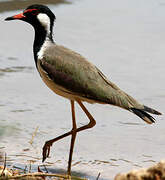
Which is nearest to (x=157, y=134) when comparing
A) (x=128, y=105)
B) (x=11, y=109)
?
(x=128, y=105)

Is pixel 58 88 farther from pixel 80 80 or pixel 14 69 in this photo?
pixel 14 69

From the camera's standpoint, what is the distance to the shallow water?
252 inches

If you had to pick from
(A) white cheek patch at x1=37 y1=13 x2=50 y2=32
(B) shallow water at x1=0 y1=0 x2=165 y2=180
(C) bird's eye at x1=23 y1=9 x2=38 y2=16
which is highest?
(C) bird's eye at x1=23 y1=9 x2=38 y2=16

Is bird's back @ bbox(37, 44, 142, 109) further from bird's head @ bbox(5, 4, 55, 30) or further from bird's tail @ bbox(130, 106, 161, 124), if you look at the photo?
bird's head @ bbox(5, 4, 55, 30)

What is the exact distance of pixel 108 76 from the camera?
828cm

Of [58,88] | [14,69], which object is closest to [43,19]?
[58,88]

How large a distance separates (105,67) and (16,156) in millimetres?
2610

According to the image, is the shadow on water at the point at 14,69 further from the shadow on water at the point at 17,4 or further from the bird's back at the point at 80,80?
the bird's back at the point at 80,80

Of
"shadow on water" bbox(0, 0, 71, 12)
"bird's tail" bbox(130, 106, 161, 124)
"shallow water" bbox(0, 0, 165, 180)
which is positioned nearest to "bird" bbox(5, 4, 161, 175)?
"bird's tail" bbox(130, 106, 161, 124)

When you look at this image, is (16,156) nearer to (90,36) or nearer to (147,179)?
(147,179)

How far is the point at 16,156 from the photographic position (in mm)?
6285

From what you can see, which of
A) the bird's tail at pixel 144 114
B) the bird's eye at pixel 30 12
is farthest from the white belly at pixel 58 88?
the bird's eye at pixel 30 12

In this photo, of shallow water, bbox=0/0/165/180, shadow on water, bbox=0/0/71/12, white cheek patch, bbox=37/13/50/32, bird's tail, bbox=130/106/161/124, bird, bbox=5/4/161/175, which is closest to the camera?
bird's tail, bbox=130/106/161/124

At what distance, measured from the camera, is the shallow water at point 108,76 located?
6410 millimetres
